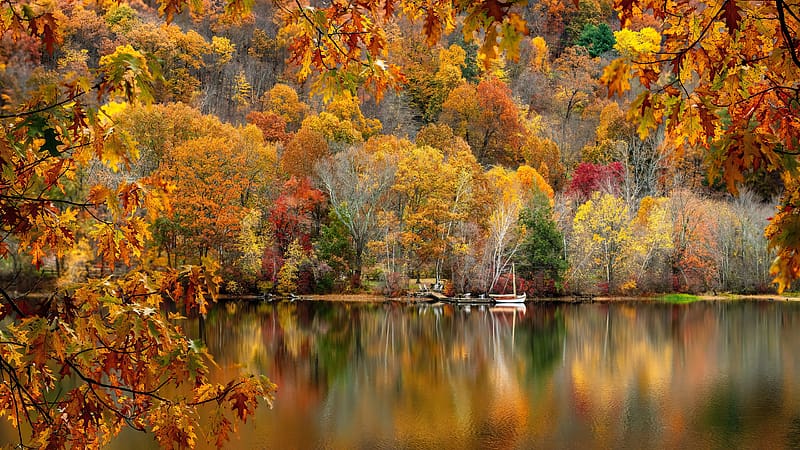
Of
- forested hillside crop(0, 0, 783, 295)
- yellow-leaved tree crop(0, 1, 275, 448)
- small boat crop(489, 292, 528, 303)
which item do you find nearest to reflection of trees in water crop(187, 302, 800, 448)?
small boat crop(489, 292, 528, 303)

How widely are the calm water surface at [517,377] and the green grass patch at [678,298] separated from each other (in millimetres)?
5097

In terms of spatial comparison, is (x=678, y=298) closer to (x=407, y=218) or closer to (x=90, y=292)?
(x=407, y=218)

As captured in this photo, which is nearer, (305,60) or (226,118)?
(305,60)

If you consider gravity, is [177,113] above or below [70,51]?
below

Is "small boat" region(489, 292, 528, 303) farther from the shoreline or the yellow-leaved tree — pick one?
the yellow-leaved tree

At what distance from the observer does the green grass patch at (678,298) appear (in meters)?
31.3

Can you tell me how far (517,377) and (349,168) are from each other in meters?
17.9

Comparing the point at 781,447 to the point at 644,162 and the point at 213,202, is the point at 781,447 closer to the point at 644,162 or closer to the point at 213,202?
the point at 213,202

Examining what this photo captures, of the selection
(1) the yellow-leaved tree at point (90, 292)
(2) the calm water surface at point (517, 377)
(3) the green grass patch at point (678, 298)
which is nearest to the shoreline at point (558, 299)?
(3) the green grass patch at point (678, 298)

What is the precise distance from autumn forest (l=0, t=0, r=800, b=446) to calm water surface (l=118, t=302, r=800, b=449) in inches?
111

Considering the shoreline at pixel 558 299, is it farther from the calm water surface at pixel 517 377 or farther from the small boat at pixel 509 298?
the calm water surface at pixel 517 377

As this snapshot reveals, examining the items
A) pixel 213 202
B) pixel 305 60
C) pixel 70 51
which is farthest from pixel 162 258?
pixel 305 60

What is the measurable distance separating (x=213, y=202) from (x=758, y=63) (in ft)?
94.1

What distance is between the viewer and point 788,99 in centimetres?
306
